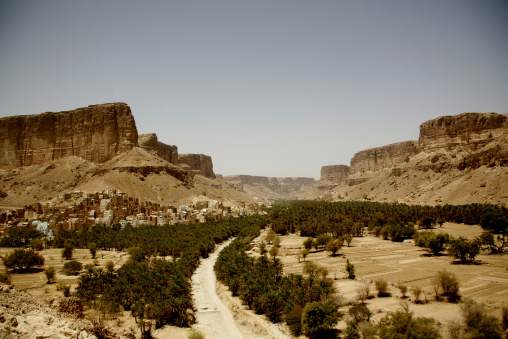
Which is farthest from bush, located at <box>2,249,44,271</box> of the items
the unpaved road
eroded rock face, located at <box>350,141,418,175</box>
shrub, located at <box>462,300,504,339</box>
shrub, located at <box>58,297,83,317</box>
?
eroded rock face, located at <box>350,141,418,175</box>

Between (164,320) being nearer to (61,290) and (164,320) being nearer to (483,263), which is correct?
(61,290)

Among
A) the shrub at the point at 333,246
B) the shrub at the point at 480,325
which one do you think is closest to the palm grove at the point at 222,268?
the shrub at the point at 333,246

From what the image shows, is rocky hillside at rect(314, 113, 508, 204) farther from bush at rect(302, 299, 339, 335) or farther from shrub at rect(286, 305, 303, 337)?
shrub at rect(286, 305, 303, 337)

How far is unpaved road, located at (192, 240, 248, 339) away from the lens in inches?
824

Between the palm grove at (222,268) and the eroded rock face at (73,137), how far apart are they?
37.2m

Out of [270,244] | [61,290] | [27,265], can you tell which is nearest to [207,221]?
[270,244]

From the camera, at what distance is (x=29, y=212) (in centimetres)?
6325

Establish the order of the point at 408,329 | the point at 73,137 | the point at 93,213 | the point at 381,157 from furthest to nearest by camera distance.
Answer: the point at 381,157 → the point at 73,137 → the point at 93,213 → the point at 408,329

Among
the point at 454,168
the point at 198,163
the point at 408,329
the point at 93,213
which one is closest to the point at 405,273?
the point at 408,329

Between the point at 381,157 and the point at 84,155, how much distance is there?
14105 cm

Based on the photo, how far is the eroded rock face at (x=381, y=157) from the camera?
15150 cm

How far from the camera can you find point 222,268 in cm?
Result: 3244

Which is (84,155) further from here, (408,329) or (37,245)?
(408,329)

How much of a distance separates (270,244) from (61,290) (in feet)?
109
